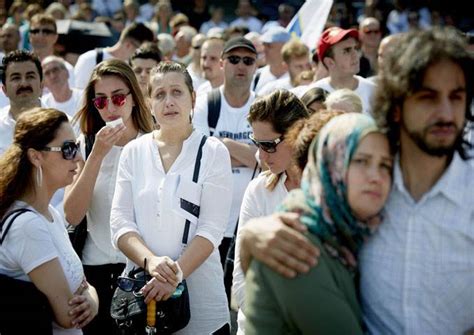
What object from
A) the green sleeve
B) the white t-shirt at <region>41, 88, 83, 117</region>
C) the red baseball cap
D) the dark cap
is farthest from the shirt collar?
the white t-shirt at <region>41, 88, 83, 117</region>

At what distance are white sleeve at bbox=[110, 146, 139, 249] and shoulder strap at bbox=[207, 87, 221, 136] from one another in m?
Answer: 2.21

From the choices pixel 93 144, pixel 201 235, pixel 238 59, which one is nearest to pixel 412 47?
pixel 201 235

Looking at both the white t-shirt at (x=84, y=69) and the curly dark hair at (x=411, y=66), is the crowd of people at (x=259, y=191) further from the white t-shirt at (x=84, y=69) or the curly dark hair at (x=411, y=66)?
the white t-shirt at (x=84, y=69)

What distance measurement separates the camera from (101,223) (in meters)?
5.38

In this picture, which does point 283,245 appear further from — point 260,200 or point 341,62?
point 341,62

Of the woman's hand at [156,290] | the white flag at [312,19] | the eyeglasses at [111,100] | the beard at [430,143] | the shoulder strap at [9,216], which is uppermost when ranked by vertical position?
the white flag at [312,19]

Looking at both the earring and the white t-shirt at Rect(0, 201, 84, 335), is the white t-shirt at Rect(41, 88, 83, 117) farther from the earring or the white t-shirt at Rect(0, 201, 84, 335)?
the white t-shirt at Rect(0, 201, 84, 335)

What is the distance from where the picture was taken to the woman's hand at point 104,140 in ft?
16.9

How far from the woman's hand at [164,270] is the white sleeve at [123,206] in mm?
286

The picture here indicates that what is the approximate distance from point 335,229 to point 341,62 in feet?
15.7

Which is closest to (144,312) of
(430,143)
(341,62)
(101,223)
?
(101,223)

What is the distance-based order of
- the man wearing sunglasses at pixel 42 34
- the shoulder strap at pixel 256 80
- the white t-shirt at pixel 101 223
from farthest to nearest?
the man wearing sunglasses at pixel 42 34, the shoulder strap at pixel 256 80, the white t-shirt at pixel 101 223

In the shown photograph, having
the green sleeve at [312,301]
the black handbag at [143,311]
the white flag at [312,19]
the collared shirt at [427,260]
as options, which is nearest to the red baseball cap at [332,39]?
the white flag at [312,19]

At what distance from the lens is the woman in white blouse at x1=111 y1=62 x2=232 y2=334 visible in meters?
4.51
